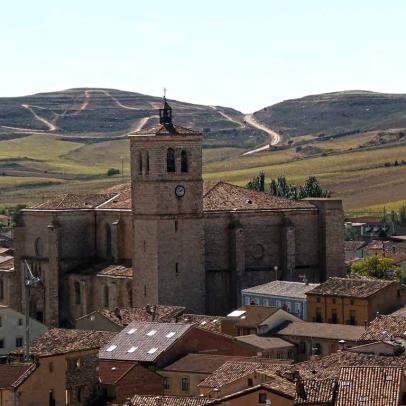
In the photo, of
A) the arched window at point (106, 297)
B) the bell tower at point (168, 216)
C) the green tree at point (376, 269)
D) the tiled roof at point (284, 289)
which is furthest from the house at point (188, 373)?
the green tree at point (376, 269)

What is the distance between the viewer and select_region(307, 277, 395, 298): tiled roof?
3244 inches

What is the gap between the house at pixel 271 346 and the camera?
72.3 meters

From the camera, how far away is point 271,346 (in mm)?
73250

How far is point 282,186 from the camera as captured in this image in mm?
139375

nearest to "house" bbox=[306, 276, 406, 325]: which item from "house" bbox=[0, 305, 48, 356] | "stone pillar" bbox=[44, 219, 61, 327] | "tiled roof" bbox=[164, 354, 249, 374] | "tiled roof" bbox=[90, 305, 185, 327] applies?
"tiled roof" bbox=[90, 305, 185, 327]

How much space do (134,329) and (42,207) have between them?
96.0 ft

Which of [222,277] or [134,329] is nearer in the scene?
[134,329]

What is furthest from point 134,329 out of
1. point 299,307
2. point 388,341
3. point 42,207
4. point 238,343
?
point 42,207

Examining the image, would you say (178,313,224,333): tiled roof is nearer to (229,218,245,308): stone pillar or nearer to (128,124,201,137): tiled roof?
(229,218,245,308): stone pillar

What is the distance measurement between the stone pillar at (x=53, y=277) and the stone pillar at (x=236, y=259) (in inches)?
386

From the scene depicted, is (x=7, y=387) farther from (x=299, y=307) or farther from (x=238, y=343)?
(x=299, y=307)

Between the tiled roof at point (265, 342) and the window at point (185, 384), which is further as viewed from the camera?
the tiled roof at point (265, 342)

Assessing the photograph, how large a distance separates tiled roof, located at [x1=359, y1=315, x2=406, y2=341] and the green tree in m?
30.3

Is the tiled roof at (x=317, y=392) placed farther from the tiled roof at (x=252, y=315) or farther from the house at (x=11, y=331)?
the tiled roof at (x=252, y=315)
